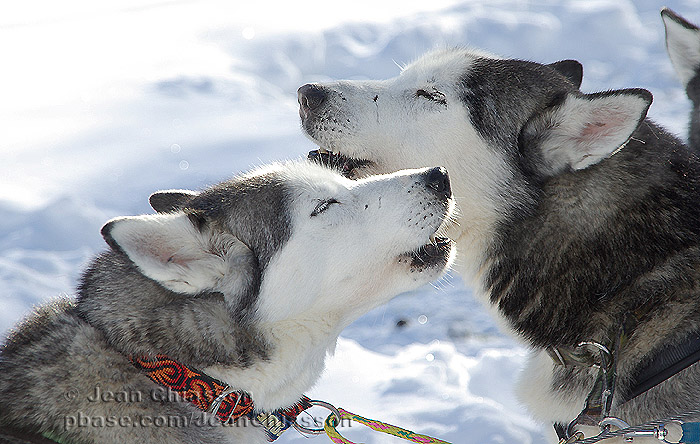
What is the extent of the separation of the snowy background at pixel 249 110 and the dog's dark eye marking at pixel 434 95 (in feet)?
5.37

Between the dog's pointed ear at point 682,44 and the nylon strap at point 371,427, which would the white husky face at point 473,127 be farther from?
the dog's pointed ear at point 682,44

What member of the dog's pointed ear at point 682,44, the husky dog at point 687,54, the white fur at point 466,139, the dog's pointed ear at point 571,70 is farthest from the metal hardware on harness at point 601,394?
the dog's pointed ear at point 682,44

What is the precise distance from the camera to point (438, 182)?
Answer: 2.20m

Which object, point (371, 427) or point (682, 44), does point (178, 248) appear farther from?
point (682, 44)

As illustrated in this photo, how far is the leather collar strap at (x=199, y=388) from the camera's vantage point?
6.47 feet

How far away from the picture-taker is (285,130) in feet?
21.2

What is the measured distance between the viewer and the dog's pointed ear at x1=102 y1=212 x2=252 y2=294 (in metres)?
1.81

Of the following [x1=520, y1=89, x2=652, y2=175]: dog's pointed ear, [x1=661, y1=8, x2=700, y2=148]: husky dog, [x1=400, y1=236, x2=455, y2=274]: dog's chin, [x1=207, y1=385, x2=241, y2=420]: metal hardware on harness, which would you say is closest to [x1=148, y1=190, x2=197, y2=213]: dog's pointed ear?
[x1=207, y1=385, x2=241, y2=420]: metal hardware on harness

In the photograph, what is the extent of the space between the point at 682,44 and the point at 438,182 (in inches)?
73.1

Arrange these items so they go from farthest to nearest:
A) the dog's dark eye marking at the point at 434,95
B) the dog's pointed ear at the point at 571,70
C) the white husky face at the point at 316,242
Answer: the dog's pointed ear at the point at 571,70
the dog's dark eye marking at the point at 434,95
the white husky face at the point at 316,242

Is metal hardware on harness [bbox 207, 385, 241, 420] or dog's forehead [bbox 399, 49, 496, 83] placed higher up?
dog's forehead [bbox 399, 49, 496, 83]

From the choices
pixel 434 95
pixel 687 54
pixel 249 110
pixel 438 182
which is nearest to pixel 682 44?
pixel 687 54

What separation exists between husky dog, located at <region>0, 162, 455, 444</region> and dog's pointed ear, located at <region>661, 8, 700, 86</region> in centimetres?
174

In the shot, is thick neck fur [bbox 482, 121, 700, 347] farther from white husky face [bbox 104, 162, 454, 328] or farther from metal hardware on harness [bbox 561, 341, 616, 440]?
white husky face [bbox 104, 162, 454, 328]
